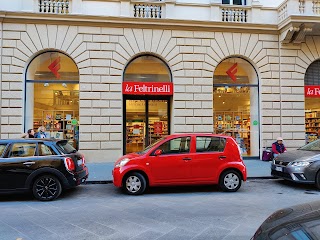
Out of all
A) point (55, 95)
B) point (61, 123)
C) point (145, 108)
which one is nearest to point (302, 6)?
point (145, 108)

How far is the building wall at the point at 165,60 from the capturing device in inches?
505

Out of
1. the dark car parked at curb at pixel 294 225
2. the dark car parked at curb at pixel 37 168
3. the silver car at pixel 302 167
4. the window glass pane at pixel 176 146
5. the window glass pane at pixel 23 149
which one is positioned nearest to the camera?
the dark car parked at curb at pixel 294 225

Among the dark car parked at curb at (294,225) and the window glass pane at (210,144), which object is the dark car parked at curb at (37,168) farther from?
the dark car parked at curb at (294,225)

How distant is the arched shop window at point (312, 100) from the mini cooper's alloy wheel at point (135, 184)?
10.6 m

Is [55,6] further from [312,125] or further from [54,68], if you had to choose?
[312,125]

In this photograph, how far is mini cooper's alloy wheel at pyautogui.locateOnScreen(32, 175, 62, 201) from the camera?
7215 millimetres

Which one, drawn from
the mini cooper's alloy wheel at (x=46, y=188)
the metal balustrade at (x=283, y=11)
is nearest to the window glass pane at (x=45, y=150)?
the mini cooper's alloy wheel at (x=46, y=188)

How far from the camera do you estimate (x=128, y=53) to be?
13.5m

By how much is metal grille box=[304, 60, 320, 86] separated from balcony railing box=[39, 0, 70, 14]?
39.1ft

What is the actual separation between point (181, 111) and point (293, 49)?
249 inches

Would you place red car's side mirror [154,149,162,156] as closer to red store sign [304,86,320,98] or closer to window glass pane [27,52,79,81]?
window glass pane [27,52,79,81]

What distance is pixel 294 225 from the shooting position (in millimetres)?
2420

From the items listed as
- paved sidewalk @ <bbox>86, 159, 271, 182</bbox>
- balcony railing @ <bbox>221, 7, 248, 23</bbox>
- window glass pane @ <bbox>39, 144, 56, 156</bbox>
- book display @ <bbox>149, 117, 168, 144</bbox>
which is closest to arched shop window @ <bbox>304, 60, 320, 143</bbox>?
paved sidewalk @ <bbox>86, 159, 271, 182</bbox>

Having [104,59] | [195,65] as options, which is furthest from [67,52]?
[195,65]
